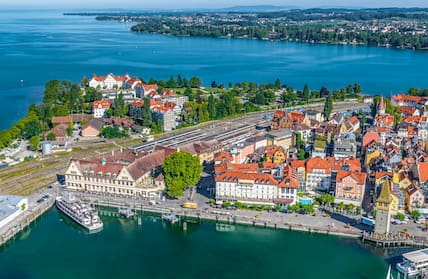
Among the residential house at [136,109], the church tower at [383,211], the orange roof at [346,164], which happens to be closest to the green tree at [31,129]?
the residential house at [136,109]

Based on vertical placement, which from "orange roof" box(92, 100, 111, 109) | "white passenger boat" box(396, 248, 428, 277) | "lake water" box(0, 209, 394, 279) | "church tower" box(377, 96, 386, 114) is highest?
"church tower" box(377, 96, 386, 114)

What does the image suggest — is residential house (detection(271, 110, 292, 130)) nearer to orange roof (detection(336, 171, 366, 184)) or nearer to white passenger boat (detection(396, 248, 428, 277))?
orange roof (detection(336, 171, 366, 184))

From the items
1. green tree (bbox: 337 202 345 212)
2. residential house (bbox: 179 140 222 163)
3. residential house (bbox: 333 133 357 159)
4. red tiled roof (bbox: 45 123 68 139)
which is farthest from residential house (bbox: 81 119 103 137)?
green tree (bbox: 337 202 345 212)

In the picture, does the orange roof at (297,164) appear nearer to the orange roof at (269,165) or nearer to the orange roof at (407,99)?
the orange roof at (269,165)

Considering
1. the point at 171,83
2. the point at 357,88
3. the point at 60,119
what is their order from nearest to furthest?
the point at 60,119 < the point at 357,88 < the point at 171,83

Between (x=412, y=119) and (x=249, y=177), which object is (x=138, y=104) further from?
(x=412, y=119)

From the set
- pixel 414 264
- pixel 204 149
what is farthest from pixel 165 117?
pixel 414 264
